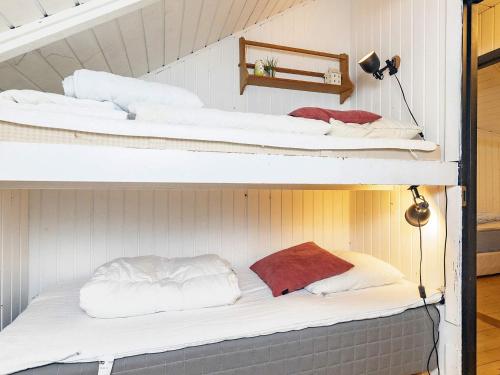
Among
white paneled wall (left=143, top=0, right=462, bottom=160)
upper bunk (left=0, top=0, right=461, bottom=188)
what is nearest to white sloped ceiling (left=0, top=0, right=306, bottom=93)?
upper bunk (left=0, top=0, right=461, bottom=188)

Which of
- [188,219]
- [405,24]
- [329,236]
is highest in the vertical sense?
[405,24]

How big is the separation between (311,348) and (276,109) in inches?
61.2

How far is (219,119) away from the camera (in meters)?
1.06

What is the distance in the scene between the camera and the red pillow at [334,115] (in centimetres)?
139

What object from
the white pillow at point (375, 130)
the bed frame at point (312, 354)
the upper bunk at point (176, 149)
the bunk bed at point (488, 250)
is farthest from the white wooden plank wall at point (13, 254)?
the bunk bed at point (488, 250)

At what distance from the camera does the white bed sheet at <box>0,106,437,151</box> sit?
2.61 feet

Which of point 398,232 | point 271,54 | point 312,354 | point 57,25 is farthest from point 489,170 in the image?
point 57,25

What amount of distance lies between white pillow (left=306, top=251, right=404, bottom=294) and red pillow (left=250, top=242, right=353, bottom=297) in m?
0.03

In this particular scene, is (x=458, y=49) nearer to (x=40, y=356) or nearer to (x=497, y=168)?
(x=40, y=356)

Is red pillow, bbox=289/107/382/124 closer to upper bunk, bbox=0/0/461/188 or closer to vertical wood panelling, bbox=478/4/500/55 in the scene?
upper bunk, bbox=0/0/461/188

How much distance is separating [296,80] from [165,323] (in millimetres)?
1677

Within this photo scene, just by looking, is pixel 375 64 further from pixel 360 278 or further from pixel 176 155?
pixel 176 155

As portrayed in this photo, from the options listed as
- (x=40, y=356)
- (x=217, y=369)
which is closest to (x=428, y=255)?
(x=217, y=369)

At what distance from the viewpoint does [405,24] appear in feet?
5.72
